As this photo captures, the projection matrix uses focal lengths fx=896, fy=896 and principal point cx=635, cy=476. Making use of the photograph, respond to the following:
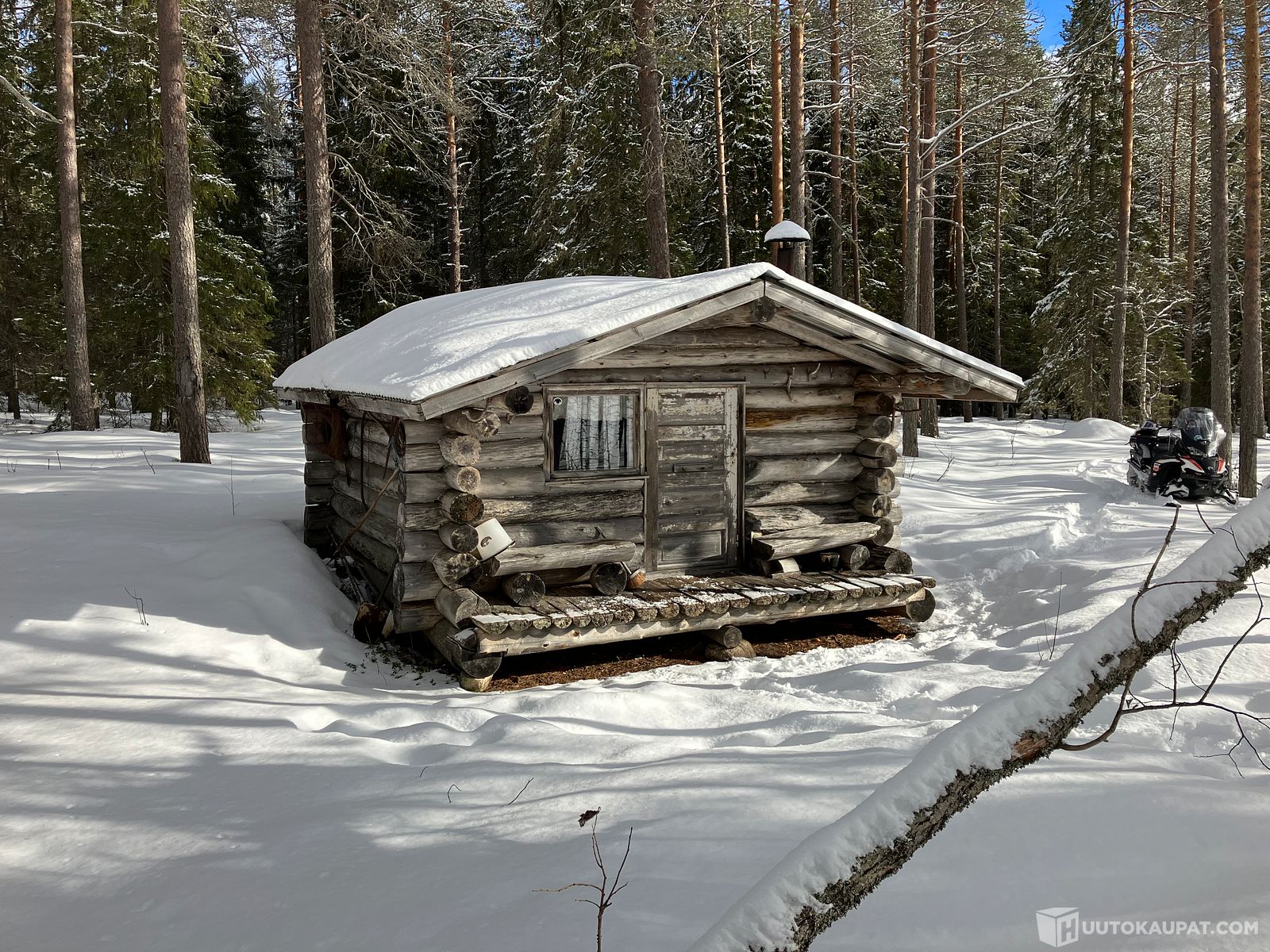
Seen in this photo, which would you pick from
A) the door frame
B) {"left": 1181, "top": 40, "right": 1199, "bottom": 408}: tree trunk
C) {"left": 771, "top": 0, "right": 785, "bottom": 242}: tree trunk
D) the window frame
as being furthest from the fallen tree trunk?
{"left": 1181, "top": 40, "right": 1199, "bottom": 408}: tree trunk

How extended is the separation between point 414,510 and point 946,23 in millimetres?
17710

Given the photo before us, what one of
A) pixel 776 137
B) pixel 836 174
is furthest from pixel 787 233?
pixel 836 174

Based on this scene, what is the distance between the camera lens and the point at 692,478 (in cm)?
890

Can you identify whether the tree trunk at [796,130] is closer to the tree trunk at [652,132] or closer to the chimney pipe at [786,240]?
the tree trunk at [652,132]

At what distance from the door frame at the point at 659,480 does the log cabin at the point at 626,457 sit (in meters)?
0.02

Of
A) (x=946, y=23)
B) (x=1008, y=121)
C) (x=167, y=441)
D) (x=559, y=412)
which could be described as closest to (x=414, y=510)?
(x=559, y=412)

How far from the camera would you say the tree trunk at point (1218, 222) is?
46.0 ft

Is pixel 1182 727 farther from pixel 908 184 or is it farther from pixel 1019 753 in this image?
pixel 908 184

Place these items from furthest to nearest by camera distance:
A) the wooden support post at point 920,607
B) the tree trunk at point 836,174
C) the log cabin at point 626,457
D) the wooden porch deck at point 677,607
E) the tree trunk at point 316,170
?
1. the tree trunk at point 836,174
2. the tree trunk at point 316,170
3. the wooden support post at point 920,607
4. the log cabin at point 626,457
5. the wooden porch deck at point 677,607

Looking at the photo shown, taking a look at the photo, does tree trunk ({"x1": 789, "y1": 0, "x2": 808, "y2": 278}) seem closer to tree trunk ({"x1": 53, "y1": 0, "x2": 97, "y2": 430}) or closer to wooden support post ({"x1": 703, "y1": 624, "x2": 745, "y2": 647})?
wooden support post ({"x1": 703, "y1": 624, "x2": 745, "y2": 647})

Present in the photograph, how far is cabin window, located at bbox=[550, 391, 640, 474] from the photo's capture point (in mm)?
8305

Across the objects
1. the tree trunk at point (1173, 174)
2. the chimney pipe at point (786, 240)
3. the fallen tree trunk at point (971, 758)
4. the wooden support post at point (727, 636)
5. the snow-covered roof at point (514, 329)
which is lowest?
the wooden support post at point (727, 636)

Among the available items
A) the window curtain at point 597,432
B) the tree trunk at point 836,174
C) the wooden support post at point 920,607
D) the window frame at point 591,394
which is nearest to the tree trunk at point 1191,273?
the tree trunk at point 836,174

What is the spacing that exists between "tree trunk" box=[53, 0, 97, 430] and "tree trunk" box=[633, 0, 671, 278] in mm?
11179
